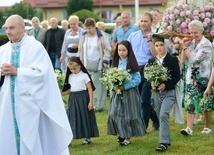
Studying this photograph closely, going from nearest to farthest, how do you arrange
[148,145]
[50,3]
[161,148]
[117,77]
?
1. [161,148]
2. [117,77]
3. [148,145]
4. [50,3]

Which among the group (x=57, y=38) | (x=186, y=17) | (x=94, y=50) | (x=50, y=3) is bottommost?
(x=50, y=3)

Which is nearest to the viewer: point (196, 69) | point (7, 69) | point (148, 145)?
point (7, 69)

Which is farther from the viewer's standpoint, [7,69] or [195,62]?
[195,62]

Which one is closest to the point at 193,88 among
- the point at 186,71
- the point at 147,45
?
the point at 186,71

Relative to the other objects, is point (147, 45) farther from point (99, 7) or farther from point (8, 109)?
point (99, 7)

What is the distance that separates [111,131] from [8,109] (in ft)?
8.88

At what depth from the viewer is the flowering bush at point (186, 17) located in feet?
36.4

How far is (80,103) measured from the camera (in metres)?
10.9

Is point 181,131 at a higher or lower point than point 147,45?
lower

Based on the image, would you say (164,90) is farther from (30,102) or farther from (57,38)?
(57,38)

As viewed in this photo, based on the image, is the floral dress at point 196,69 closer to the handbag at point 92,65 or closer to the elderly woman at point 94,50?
the elderly woman at point 94,50

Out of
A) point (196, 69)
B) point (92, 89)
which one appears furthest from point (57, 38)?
point (196, 69)

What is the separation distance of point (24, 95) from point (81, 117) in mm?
2727

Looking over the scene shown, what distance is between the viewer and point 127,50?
10.4 m
